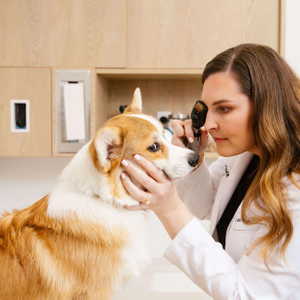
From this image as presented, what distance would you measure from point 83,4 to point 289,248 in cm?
137

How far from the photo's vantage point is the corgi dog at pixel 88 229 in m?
0.74

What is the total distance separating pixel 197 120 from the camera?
2.98 ft

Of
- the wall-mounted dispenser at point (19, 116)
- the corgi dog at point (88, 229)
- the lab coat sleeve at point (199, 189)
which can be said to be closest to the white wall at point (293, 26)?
the lab coat sleeve at point (199, 189)

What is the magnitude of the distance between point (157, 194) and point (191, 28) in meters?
0.99

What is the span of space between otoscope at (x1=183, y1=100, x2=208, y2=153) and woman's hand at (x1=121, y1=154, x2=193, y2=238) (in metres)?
0.22

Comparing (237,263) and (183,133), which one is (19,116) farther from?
(237,263)

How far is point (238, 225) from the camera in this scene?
2.78ft

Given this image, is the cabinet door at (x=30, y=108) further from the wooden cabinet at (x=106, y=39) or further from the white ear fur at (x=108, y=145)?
the white ear fur at (x=108, y=145)

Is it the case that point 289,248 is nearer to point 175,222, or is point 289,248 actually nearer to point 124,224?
point 175,222

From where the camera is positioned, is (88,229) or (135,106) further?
(135,106)

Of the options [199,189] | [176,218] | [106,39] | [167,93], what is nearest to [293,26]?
[167,93]

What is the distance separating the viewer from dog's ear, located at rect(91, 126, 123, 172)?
716 millimetres

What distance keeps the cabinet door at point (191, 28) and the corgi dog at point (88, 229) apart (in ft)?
2.30

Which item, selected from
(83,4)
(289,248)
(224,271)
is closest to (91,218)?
(224,271)
